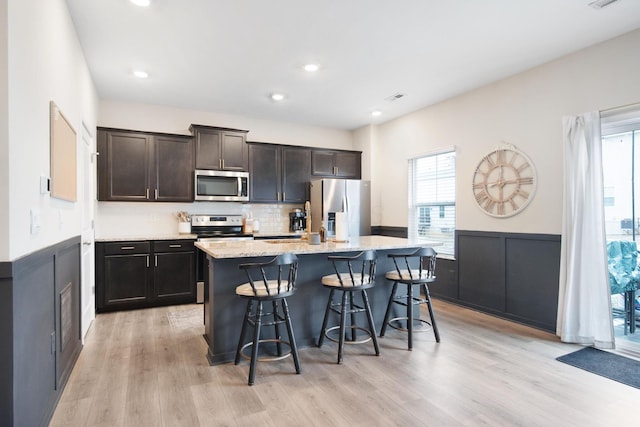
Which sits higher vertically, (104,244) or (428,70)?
(428,70)

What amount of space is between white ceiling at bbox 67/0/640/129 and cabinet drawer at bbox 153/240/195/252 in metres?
1.86

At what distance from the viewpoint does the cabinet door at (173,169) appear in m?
4.78

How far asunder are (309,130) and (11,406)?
17.3ft

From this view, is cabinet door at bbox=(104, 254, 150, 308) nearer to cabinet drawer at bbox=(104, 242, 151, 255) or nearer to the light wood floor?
cabinet drawer at bbox=(104, 242, 151, 255)

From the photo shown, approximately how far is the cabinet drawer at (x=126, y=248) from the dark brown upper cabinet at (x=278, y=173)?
1599 millimetres

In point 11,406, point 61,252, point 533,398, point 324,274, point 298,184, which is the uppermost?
point 298,184

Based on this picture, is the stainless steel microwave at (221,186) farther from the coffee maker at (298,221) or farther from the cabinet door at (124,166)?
the coffee maker at (298,221)

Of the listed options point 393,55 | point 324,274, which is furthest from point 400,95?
point 324,274

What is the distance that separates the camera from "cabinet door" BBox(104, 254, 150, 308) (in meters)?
4.26

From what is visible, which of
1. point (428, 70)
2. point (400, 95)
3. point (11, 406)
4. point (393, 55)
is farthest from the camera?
point (400, 95)

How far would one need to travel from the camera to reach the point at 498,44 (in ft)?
10.5

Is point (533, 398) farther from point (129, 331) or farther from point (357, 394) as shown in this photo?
point (129, 331)

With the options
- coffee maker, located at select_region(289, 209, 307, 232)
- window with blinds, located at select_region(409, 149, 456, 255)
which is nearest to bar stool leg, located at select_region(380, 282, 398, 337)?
window with blinds, located at select_region(409, 149, 456, 255)

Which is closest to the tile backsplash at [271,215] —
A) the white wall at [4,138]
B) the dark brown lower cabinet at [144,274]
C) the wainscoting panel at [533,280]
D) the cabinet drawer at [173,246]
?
the cabinet drawer at [173,246]
